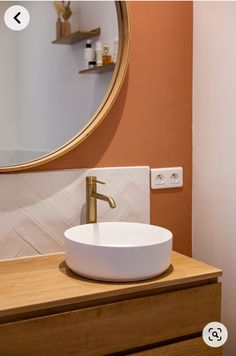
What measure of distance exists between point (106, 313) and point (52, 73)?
87cm

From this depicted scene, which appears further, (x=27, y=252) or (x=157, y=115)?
(x=157, y=115)

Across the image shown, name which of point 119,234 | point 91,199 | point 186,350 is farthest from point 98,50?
point 186,350

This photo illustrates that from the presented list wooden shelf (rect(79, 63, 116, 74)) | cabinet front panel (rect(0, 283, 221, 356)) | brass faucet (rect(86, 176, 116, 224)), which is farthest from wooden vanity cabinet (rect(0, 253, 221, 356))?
wooden shelf (rect(79, 63, 116, 74))

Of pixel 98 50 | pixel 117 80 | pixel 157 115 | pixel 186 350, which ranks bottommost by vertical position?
pixel 186 350

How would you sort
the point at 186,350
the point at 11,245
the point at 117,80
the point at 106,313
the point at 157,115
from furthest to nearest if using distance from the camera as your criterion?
the point at 157,115 < the point at 117,80 < the point at 11,245 < the point at 186,350 < the point at 106,313

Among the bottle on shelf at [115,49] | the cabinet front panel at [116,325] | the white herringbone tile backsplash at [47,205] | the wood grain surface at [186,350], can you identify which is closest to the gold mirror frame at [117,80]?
the bottle on shelf at [115,49]

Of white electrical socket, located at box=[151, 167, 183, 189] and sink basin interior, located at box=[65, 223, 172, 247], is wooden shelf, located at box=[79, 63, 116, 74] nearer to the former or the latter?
white electrical socket, located at box=[151, 167, 183, 189]

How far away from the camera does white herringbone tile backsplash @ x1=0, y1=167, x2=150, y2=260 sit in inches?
61.9

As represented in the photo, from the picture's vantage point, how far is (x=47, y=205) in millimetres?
1629

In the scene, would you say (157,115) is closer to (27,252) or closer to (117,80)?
(117,80)

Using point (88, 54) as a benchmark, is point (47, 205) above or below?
below

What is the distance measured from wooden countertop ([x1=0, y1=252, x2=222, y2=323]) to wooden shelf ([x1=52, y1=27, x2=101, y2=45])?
0.79 metres

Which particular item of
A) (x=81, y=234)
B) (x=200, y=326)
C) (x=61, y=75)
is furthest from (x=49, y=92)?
(x=200, y=326)

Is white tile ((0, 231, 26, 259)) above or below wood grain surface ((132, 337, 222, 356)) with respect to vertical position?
above
